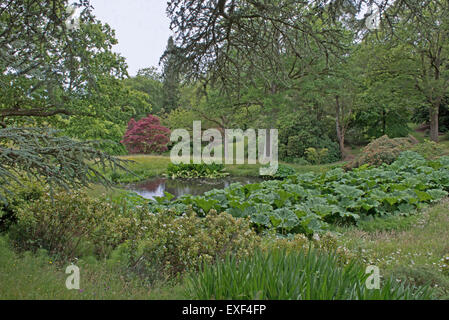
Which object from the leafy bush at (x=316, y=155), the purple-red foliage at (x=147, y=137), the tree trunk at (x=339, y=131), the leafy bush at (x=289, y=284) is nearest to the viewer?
the leafy bush at (x=289, y=284)

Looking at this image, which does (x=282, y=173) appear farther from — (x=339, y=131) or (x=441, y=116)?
(x=441, y=116)

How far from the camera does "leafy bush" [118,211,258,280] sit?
122 inches

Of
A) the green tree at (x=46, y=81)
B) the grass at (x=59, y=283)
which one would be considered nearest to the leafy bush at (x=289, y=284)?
the grass at (x=59, y=283)

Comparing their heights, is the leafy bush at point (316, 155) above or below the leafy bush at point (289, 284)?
above

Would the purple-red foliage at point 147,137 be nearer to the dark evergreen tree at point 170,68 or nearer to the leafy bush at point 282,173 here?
the leafy bush at point 282,173

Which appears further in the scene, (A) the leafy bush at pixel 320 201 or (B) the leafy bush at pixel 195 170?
(B) the leafy bush at pixel 195 170

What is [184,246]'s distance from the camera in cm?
322

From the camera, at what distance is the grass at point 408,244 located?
9.64ft

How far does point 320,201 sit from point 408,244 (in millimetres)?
2499

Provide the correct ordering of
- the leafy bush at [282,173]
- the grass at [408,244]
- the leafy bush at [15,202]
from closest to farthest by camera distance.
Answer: the grass at [408,244] < the leafy bush at [15,202] < the leafy bush at [282,173]

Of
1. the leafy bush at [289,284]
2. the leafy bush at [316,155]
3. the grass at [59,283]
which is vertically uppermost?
the leafy bush at [316,155]

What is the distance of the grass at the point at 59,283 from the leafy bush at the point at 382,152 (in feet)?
34.6

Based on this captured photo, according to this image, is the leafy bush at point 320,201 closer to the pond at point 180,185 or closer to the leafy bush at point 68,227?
the leafy bush at point 68,227

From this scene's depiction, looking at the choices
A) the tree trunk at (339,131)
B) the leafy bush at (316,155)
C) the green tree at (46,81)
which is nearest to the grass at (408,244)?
the green tree at (46,81)
